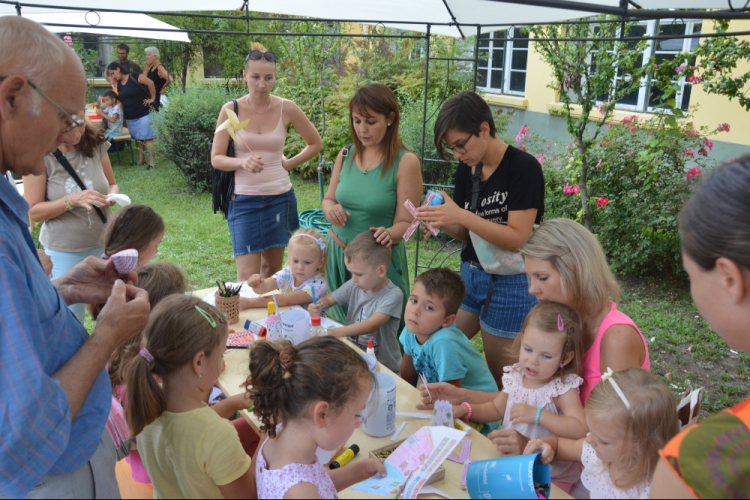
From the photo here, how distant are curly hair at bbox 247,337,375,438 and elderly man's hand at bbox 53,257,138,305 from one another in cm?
63

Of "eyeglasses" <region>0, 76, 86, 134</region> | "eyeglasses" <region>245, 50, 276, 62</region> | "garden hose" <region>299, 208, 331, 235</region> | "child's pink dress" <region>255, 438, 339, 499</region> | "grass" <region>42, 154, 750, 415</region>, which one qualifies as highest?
"eyeglasses" <region>245, 50, 276, 62</region>

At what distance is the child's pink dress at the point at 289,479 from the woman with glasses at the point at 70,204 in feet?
7.86

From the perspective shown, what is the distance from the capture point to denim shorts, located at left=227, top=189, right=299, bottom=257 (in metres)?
3.78

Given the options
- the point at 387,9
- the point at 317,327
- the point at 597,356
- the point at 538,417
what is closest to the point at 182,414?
the point at 317,327

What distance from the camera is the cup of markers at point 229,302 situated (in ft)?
9.30

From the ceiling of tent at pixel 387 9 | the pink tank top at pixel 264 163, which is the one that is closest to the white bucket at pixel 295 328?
the pink tank top at pixel 264 163

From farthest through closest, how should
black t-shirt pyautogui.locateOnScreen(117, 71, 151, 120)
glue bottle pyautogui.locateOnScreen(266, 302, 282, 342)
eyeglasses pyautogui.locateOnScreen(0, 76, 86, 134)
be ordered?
1. black t-shirt pyautogui.locateOnScreen(117, 71, 151, 120)
2. glue bottle pyautogui.locateOnScreen(266, 302, 282, 342)
3. eyeglasses pyautogui.locateOnScreen(0, 76, 86, 134)

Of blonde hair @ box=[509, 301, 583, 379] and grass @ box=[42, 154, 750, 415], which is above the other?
blonde hair @ box=[509, 301, 583, 379]

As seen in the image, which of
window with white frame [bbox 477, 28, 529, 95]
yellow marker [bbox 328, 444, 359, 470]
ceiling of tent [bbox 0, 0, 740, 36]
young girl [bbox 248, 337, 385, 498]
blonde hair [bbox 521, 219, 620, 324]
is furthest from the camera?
window with white frame [bbox 477, 28, 529, 95]

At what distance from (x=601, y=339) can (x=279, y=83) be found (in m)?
9.57

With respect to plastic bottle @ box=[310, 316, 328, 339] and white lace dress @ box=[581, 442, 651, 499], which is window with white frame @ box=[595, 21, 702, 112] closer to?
plastic bottle @ box=[310, 316, 328, 339]

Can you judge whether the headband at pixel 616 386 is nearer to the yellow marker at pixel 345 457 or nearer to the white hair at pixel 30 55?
the yellow marker at pixel 345 457

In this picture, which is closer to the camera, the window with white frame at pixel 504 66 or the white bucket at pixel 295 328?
the white bucket at pixel 295 328

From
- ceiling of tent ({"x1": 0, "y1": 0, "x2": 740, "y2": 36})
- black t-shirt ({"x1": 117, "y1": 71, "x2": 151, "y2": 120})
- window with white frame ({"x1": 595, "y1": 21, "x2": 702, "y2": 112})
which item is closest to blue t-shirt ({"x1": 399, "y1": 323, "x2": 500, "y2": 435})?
ceiling of tent ({"x1": 0, "y1": 0, "x2": 740, "y2": 36})
